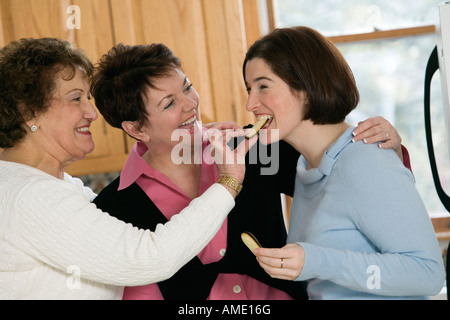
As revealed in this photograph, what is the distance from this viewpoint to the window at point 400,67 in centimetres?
242

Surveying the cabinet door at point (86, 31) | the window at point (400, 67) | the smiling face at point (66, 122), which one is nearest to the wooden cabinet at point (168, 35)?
the cabinet door at point (86, 31)

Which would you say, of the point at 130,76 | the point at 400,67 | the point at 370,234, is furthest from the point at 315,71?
the point at 400,67

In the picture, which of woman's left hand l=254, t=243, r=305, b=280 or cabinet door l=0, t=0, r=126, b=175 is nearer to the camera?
woman's left hand l=254, t=243, r=305, b=280

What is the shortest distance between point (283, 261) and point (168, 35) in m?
1.44

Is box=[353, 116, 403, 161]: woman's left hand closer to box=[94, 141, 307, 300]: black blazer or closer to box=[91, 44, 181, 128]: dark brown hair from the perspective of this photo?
box=[94, 141, 307, 300]: black blazer

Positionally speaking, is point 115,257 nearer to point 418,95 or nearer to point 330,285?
point 330,285

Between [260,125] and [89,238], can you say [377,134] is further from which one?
[89,238]

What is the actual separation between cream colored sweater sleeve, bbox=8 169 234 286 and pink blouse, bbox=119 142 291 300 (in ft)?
1.06

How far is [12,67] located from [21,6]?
1291mm

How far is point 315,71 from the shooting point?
1.32m

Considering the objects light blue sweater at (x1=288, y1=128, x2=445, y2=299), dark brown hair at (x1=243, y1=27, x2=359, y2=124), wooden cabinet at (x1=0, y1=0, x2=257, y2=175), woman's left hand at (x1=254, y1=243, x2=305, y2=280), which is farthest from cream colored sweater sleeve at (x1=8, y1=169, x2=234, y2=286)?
wooden cabinet at (x1=0, y1=0, x2=257, y2=175)

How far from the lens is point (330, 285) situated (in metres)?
1.25

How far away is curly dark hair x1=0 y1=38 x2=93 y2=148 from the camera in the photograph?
4.06 ft
